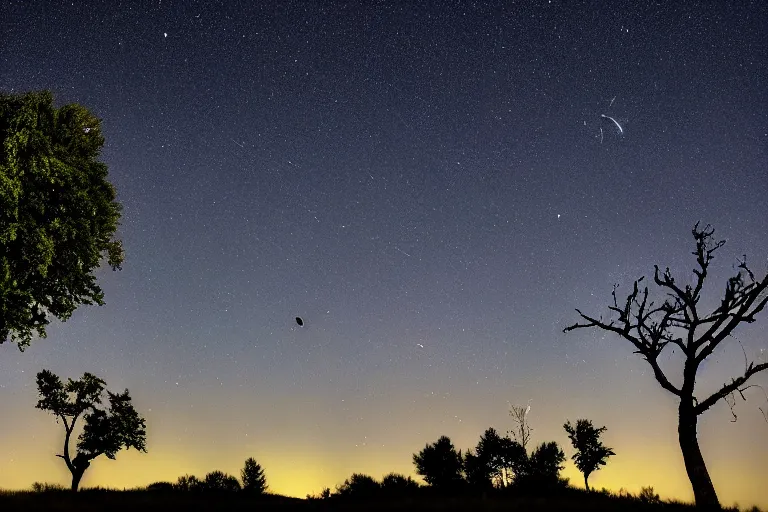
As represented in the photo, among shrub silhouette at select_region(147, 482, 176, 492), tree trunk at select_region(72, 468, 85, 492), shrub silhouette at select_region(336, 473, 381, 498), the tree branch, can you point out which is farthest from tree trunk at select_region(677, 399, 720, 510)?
tree trunk at select_region(72, 468, 85, 492)

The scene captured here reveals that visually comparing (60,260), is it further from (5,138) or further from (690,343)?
(690,343)

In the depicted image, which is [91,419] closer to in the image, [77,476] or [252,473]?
[77,476]


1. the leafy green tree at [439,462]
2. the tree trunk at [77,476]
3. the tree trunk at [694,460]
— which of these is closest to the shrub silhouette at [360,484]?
the tree trunk at [694,460]

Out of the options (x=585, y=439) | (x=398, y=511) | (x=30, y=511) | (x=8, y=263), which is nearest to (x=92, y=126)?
(x=8, y=263)

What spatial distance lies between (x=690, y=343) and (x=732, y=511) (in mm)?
6112

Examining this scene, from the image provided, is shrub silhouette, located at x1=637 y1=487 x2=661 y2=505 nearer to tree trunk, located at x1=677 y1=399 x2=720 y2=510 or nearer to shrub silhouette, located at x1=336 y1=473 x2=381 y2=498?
tree trunk, located at x1=677 y1=399 x2=720 y2=510

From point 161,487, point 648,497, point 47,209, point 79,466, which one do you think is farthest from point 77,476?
point 648,497

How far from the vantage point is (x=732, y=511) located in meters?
16.0

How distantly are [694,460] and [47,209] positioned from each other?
2574cm

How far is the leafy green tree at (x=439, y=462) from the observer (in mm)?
61188

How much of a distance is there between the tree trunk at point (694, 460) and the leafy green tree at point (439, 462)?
45.6m

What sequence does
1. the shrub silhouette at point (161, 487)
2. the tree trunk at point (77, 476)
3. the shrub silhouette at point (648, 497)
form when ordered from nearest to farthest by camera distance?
the shrub silhouette at point (648, 497)
the shrub silhouette at point (161, 487)
the tree trunk at point (77, 476)

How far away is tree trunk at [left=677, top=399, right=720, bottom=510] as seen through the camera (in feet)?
57.9

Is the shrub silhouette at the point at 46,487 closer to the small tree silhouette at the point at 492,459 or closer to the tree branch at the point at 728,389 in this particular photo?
the tree branch at the point at 728,389
